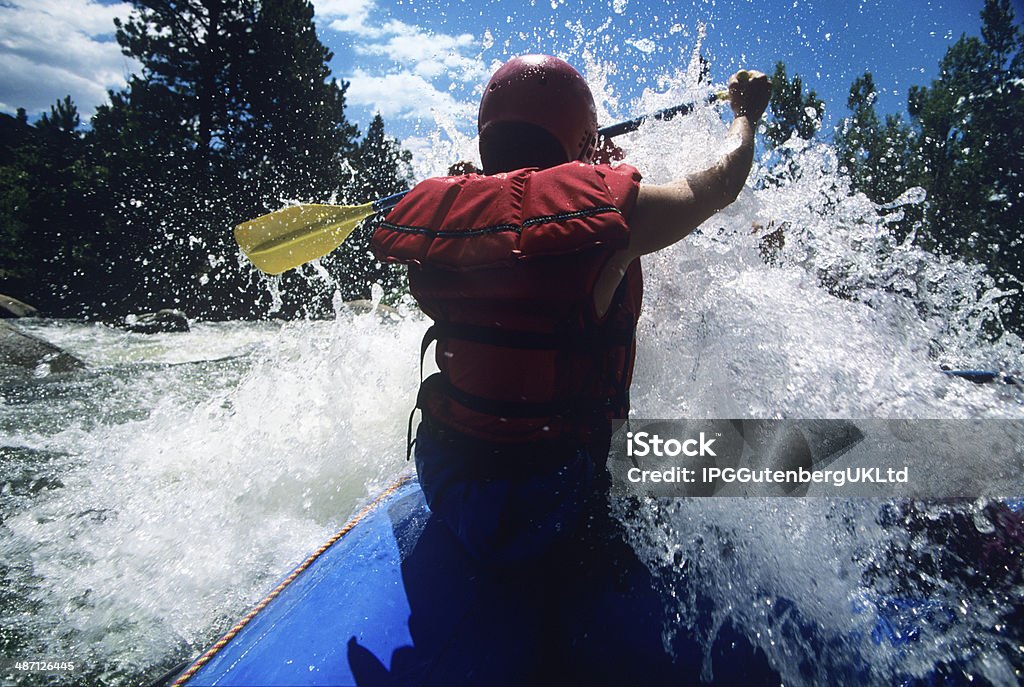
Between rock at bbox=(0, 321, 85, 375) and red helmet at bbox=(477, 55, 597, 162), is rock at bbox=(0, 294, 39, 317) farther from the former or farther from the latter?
red helmet at bbox=(477, 55, 597, 162)

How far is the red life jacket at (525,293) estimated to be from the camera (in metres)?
1.22

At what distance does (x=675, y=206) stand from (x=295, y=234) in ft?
6.62

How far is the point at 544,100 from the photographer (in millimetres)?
1541

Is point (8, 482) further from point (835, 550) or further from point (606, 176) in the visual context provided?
point (835, 550)

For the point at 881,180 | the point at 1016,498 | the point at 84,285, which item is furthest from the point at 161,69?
the point at 881,180

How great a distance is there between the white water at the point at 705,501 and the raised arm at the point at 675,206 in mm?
516

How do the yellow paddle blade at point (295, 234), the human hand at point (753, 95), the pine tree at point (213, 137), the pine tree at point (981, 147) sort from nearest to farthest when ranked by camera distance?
the human hand at point (753, 95) < the yellow paddle blade at point (295, 234) < the pine tree at point (213, 137) < the pine tree at point (981, 147)

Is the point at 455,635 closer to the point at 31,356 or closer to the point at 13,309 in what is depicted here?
the point at 31,356

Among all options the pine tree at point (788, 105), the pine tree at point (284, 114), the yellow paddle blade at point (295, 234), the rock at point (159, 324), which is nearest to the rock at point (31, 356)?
the rock at point (159, 324)

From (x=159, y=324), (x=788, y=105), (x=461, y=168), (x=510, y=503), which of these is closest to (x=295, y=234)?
(x=461, y=168)

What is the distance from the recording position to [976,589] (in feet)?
4.53

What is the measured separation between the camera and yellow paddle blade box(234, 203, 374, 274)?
2.55m

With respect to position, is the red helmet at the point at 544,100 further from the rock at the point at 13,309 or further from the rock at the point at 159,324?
the rock at the point at 13,309

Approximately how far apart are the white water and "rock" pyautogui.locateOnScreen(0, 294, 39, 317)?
13.2 meters
